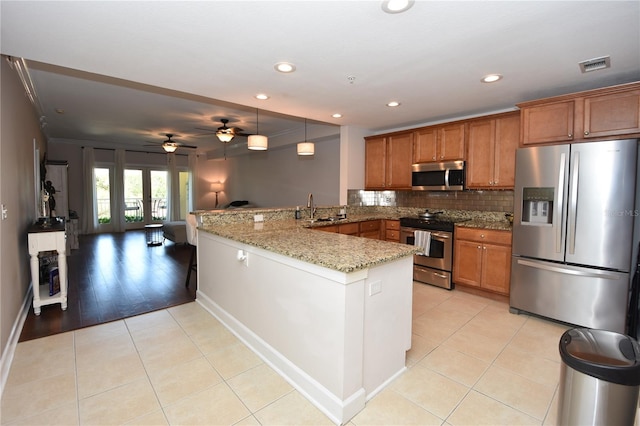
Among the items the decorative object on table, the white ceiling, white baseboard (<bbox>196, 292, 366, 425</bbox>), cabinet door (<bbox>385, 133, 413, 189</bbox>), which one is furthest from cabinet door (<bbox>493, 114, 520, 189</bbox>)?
the decorative object on table

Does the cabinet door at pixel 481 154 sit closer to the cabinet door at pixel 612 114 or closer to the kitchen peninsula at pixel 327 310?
the cabinet door at pixel 612 114

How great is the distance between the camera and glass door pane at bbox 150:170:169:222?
9461 millimetres

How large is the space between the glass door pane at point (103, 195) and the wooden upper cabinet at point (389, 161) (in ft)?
25.1

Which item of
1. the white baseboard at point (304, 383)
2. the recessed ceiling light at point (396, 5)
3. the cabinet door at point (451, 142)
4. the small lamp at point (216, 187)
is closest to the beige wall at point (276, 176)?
the small lamp at point (216, 187)

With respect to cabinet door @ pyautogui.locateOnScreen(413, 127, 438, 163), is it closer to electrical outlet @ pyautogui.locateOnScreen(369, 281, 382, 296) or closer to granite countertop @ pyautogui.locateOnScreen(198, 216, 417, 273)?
granite countertop @ pyautogui.locateOnScreen(198, 216, 417, 273)

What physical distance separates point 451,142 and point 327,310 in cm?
345

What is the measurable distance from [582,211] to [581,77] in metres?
1.24

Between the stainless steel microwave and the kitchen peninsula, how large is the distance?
2.37 metres

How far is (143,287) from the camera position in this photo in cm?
407

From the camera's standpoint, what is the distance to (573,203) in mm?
2838

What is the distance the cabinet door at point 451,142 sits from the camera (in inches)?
166

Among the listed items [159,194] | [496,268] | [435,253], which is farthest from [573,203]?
[159,194]

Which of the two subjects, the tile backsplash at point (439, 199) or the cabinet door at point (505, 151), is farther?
the tile backsplash at point (439, 199)

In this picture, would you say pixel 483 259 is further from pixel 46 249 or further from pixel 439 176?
pixel 46 249
